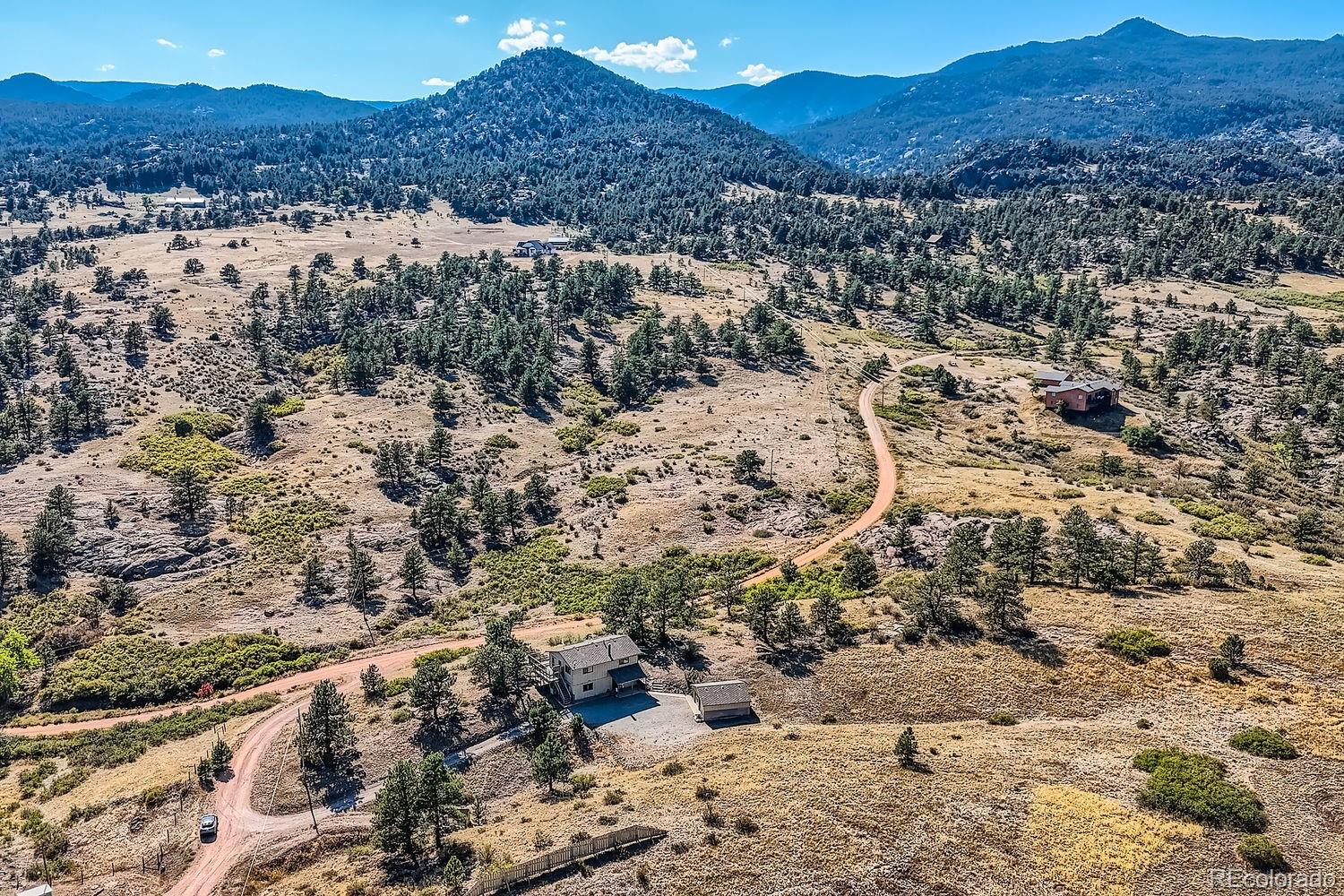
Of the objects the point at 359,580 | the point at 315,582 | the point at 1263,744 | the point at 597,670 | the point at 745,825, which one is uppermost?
the point at 1263,744

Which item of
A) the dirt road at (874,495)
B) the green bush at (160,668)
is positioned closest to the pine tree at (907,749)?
the dirt road at (874,495)

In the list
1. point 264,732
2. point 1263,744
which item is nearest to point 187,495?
point 264,732

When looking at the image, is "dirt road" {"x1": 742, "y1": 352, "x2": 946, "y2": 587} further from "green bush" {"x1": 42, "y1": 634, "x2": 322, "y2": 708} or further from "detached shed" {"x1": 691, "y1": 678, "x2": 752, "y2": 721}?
"green bush" {"x1": 42, "y1": 634, "x2": 322, "y2": 708}

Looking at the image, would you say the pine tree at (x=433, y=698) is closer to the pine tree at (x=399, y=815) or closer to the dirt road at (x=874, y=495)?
the pine tree at (x=399, y=815)

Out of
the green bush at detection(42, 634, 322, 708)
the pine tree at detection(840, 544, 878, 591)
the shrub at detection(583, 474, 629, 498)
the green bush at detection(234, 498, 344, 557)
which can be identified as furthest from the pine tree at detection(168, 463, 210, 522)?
the pine tree at detection(840, 544, 878, 591)

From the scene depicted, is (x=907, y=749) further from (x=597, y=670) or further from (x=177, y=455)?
(x=177, y=455)

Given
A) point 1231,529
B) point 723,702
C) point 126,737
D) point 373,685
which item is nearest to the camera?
point 723,702

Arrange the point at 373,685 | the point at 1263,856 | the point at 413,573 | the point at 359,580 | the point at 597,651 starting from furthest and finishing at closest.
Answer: the point at 413,573, the point at 359,580, the point at 373,685, the point at 597,651, the point at 1263,856
